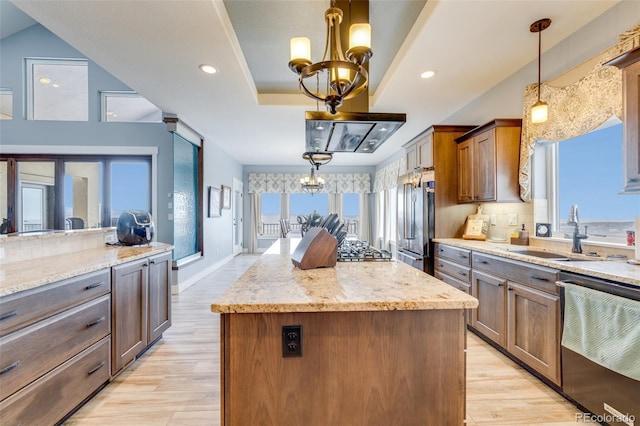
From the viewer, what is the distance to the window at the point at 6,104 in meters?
4.92

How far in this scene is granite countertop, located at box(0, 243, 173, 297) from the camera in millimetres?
1438

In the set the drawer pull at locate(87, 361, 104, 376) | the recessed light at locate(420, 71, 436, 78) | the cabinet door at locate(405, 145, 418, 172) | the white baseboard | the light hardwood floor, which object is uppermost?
the recessed light at locate(420, 71, 436, 78)

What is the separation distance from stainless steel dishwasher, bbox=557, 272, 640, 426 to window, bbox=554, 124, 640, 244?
34.5 inches

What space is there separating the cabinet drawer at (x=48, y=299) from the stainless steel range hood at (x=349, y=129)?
5.98 feet

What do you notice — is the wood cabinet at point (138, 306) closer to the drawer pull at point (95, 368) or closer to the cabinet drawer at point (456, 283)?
the drawer pull at point (95, 368)

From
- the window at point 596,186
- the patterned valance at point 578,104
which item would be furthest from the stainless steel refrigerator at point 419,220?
the window at point 596,186

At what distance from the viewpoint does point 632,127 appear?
164cm

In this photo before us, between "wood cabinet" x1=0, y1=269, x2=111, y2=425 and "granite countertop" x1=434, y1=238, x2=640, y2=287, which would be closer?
"wood cabinet" x1=0, y1=269, x2=111, y2=425

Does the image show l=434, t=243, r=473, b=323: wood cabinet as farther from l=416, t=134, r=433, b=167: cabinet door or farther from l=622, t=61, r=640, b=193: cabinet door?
l=622, t=61, r=640, b=193: cabinet door

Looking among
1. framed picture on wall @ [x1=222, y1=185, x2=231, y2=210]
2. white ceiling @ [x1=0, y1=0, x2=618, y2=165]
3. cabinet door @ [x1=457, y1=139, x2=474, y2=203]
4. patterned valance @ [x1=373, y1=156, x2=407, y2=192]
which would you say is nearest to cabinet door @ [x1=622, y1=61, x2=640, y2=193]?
white ceiling @ [x1=0, y1=0, x2=618, y2=165]

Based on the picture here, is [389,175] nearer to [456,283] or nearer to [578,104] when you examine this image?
[456,283]

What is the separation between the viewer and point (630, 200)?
2117 mm

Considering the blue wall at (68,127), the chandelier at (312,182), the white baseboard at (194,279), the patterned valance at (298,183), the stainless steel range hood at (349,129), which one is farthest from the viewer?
the patterned valance at (298,183)

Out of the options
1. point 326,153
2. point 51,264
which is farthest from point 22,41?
point 326,153
